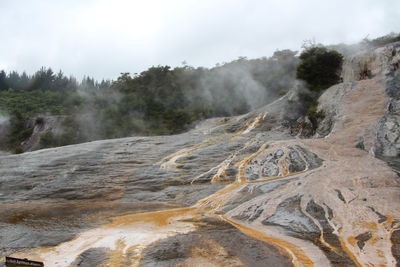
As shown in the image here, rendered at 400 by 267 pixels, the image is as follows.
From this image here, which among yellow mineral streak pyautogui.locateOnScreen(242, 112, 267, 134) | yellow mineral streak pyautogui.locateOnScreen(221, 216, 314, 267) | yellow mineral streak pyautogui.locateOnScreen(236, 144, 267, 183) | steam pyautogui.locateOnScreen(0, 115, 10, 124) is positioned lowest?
yellow mineral streak pyautogui.locateOnScreen(221, 216, 314, 267)

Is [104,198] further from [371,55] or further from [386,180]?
[371,55]

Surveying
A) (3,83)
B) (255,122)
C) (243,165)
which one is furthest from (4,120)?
(243,165)

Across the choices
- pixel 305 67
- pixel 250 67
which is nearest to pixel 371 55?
pixel 305 67

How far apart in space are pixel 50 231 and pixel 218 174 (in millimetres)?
6661

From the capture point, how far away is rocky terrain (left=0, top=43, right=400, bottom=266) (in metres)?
7.11

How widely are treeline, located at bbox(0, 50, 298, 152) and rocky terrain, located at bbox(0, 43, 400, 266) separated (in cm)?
1918

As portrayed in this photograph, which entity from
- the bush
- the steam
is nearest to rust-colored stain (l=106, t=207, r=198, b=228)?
the bush

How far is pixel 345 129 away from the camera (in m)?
16.7

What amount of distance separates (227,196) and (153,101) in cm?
3417

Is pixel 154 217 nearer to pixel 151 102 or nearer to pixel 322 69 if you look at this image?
pixel 322 69

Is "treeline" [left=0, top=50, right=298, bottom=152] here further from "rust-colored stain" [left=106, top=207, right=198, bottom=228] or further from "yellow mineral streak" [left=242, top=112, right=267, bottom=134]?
"rust-colored stain" [left=106, top=207, right=198, bottom=228]

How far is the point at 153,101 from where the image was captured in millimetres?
44469

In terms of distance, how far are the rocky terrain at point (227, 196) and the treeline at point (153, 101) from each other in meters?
19.2

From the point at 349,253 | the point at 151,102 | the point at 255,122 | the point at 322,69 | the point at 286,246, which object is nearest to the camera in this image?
the point at 349,253
